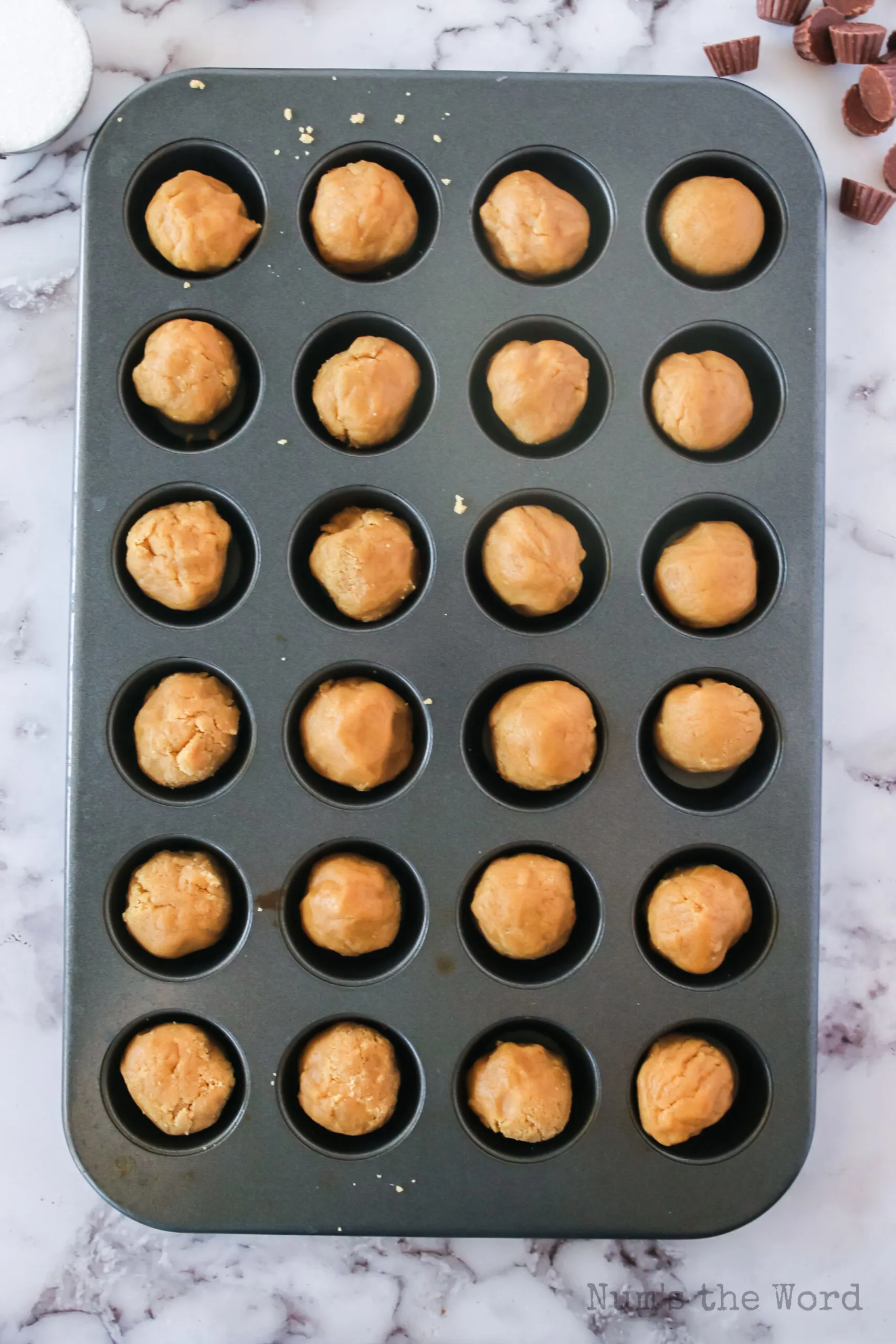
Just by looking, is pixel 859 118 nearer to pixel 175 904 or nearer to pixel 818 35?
pixel 818 35

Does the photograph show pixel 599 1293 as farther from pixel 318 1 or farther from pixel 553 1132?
pixel 318 1

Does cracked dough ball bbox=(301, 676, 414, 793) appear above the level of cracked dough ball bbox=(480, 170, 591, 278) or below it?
below

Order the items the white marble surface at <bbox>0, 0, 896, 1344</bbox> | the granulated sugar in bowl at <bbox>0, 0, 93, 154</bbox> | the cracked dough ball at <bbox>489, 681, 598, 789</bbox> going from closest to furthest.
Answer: the cracked dough ball at <bbox>489, 681, 598, 789</bbox> < the granulated sugar in bowl at <bbox>0, 0, 93, 154</bbox> < the white marble surface at <bbox>0, 0, 896, 1344</bbox>

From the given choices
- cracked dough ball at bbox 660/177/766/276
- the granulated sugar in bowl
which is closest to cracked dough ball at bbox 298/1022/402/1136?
cracked dough ball at bbox 660/177/766/276

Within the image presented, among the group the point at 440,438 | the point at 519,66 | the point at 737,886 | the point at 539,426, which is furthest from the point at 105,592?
the point at 519,66

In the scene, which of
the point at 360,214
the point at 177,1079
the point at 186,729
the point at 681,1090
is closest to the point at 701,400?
the point at 360,214

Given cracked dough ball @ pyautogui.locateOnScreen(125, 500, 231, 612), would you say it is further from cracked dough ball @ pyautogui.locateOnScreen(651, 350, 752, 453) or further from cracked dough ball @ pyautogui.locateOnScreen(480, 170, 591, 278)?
cracked dough ball @ pyautogui.locateOnScreen(651, 350, 752, 453)

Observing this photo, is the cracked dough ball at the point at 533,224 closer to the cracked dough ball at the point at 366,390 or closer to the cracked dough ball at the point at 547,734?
the cracked dough ball at the point at 366,390
